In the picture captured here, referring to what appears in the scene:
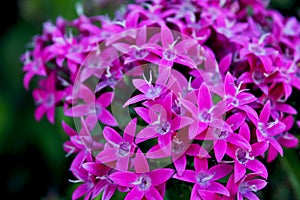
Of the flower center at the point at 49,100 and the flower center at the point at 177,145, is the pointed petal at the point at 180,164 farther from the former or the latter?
the flower center at the point at 49,100

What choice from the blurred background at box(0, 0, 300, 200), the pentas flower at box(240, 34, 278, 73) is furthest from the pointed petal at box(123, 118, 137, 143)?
the blurred background at box(0, 0, 300, 200)

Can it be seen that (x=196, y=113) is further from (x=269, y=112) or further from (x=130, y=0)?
(x=130, y=0)

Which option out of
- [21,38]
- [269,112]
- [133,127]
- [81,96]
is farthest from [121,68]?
[21,38]

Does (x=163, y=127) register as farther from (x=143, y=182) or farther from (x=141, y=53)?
(x=141, y=53)

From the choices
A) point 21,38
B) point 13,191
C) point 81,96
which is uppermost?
point 81,96

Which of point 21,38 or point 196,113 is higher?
point 196,113

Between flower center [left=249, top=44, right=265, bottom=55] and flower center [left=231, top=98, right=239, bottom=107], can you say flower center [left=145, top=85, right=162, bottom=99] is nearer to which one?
flower center [left=231, top=98, right=239, bottom=107]
